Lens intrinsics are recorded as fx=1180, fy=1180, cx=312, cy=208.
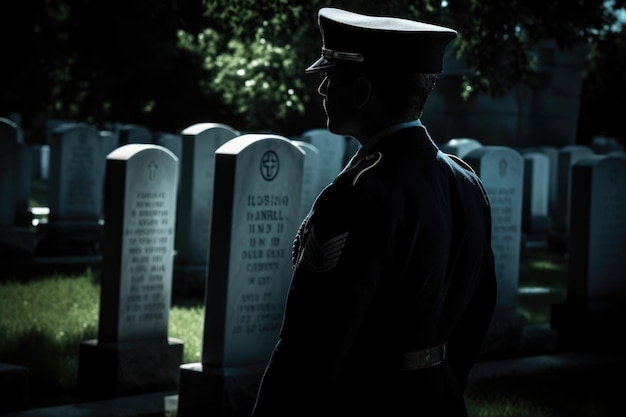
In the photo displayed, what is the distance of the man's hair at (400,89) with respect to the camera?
312 centimetres

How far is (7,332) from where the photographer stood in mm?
9031

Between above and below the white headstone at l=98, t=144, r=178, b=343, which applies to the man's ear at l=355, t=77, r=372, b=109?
above

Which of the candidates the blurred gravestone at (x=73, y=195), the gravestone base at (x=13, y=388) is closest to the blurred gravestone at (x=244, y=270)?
the gravestone base at (x=13, y=388)

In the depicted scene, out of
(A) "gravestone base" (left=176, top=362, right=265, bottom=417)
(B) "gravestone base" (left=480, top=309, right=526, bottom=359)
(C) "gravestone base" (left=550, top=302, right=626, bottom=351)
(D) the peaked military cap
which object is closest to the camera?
(D) the peaked military cap

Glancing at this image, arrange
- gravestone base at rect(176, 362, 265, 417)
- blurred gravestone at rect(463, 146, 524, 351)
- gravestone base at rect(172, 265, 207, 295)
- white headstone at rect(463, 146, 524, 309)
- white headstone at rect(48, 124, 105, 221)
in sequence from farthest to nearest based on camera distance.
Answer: white headstone at rect(48, 124, 105, 221)
gravestone base at rect(172, 265, 207, 295)
white headstone at rect(463, 146, 524, 309)
blurred gravestone at rect(463, 146, 524, 351)
gravestone base at rect(176, 362, 265, 417)

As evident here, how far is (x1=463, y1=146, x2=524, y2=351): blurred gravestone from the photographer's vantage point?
9.91m

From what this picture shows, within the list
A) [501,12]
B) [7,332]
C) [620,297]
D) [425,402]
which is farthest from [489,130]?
[425,402]

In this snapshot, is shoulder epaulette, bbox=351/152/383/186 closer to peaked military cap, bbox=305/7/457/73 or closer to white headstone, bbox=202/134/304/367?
peaked military cap, bbox=305/7/457/73

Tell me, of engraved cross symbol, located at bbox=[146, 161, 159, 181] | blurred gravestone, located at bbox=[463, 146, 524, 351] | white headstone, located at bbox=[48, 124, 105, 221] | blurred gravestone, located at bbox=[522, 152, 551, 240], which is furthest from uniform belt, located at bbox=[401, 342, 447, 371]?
blurred gravestone, located at bbox=[522, 152, 551, 240]

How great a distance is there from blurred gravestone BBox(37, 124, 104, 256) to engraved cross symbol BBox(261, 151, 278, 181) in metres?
7.46

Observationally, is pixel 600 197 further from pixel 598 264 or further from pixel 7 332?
pixel 7 332

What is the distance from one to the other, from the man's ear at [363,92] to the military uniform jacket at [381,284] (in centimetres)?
12

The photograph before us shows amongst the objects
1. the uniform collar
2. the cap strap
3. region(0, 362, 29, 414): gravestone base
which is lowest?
region(0, 362, 29, 414): gravestone base

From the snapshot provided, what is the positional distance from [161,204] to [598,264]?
430 cm
